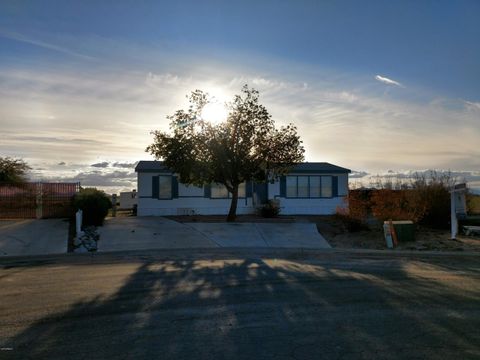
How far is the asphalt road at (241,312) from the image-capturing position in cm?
563

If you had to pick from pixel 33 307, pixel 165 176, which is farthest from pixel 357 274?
pixel 165 176

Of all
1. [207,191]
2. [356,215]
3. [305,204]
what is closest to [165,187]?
[207,191]

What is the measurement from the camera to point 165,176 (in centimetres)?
2872

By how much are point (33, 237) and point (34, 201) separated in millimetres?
5524

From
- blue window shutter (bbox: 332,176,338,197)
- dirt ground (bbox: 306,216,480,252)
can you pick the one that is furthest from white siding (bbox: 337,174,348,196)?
dirt ground (bbox: 306,216,480,252)

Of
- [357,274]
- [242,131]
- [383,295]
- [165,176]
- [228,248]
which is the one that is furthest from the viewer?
[165,176]

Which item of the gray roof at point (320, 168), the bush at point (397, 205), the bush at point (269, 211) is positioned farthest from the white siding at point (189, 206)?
the bush at point (397, 205)

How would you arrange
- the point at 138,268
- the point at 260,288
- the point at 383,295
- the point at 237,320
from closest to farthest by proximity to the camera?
the point at 237,320 → the point at 383,295 → the point at 260,288 → the point at 138,268

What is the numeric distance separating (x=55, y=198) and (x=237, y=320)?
19.0 m

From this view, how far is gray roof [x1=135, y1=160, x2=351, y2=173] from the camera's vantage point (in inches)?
1112

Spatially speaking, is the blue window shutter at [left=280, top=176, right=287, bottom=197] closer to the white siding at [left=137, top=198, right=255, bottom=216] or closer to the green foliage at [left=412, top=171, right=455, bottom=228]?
the white siding at [left=137, top=198, right=255, bottom=216]

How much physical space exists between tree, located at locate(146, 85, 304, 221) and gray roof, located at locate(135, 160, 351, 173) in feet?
15.9

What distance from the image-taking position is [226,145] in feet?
76.2

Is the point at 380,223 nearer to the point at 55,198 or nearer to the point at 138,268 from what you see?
the point at 138,268
